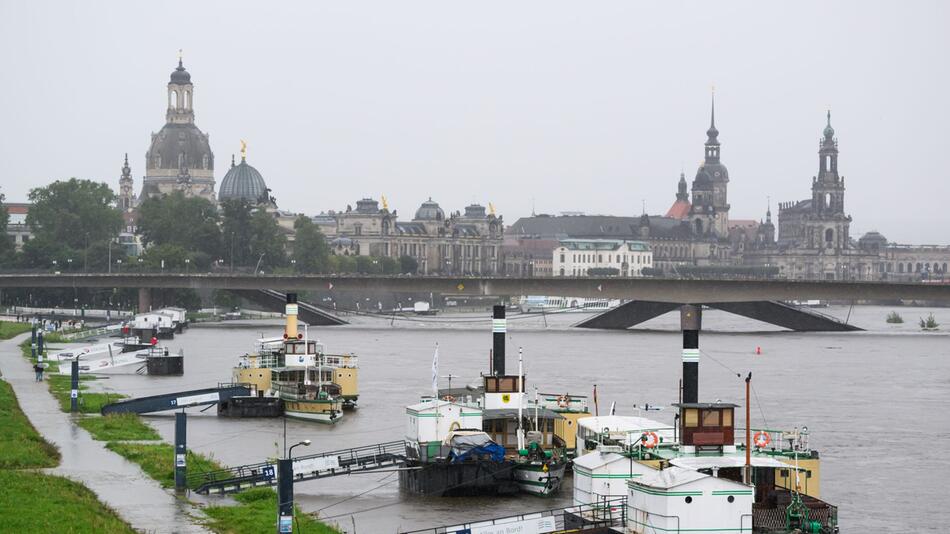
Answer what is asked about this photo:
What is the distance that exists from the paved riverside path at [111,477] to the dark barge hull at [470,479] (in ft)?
20.8

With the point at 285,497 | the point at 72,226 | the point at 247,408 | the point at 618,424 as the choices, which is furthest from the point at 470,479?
the point at 72,226

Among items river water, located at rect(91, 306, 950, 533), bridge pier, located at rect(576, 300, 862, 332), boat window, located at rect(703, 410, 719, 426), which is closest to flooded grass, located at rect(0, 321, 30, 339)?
river water, located at rect(91, 306, 950, 533)

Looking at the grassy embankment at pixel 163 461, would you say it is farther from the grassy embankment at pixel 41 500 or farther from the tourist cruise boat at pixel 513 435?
the tourist cruise boat at pixel 513 435

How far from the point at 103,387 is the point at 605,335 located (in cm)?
A: 5884

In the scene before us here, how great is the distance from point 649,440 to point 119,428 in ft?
72.2

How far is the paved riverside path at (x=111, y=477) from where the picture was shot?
37.9 m

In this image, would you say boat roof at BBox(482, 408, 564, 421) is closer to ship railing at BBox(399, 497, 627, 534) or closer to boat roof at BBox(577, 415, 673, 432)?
boat roof at BBox(577, 415, 673, 432)

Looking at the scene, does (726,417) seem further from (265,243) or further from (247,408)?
Result: (265,243)

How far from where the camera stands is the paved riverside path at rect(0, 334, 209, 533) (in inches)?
1492

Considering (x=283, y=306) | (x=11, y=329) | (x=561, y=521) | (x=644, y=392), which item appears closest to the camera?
(x=561, y=521)

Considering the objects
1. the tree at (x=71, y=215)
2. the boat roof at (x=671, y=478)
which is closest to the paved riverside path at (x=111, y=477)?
the boat roof at (x=671, y=478)

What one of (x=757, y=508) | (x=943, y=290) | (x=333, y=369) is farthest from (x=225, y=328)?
(x=757, y=508)

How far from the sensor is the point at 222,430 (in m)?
57.2

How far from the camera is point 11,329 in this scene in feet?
376
